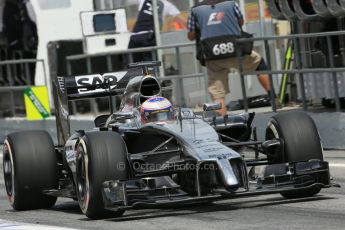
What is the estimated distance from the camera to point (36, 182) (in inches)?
434

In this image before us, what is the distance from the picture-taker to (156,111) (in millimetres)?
10828

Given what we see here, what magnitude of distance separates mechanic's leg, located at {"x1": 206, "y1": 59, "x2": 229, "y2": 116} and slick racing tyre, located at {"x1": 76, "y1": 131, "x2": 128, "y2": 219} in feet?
22.7

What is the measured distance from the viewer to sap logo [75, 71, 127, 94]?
12305 mm

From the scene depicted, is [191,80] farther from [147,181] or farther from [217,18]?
[147,181]

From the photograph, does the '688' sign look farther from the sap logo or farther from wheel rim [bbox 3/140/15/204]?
wheel rim [bbox 3/140/15/204]

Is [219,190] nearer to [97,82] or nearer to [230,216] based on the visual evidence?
[230,216]

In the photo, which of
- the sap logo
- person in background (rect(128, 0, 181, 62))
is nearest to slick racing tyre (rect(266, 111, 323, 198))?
the sap logo

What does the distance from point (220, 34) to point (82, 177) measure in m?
6.61

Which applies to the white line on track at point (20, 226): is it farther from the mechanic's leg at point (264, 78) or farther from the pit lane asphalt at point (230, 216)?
the mechanic's leg at point (264, 78)

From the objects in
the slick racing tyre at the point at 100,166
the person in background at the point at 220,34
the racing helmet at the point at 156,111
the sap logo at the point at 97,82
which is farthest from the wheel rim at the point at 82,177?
the person in background at the point at 220,34

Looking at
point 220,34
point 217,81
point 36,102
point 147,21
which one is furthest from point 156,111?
point 147,21

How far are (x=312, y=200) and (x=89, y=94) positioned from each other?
3.21 meters

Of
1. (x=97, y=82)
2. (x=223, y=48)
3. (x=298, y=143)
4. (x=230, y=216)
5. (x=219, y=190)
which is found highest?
(x=223, y=48)

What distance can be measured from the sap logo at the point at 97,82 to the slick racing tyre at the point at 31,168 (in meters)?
1.25
